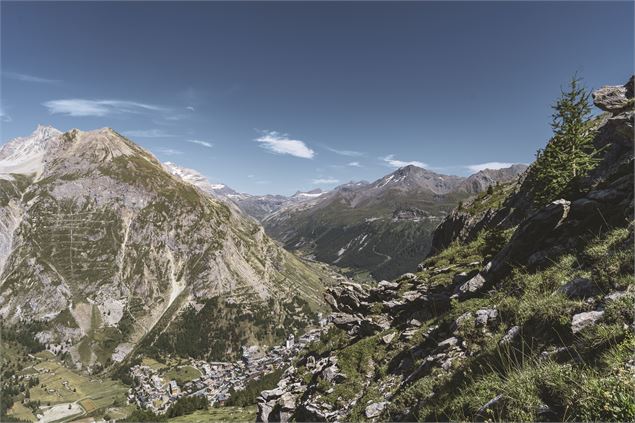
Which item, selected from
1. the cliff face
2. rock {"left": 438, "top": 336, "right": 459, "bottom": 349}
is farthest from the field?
rock {"left": 438, "top": 336, "right": 459, "bottom": 349}

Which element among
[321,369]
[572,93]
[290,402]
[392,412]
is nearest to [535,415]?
[392,412]

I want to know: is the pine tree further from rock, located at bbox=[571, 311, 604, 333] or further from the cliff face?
rock, located at bbox=[571, 311, 604, 333]

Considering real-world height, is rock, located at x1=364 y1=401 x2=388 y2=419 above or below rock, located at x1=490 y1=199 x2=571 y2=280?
below

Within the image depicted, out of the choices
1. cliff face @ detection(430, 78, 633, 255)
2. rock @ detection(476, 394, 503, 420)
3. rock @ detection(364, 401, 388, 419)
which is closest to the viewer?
rock @ detection(476, 394, 503, 420)

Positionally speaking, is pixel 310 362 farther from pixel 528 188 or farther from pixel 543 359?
pixel 528 188

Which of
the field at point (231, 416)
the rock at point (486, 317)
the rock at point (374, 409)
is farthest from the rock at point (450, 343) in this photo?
the field at point (231, 416)

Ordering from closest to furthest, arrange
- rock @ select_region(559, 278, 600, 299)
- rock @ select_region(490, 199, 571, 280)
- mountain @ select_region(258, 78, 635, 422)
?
mountain @ select_region(258, 78, 635, 422), rock @ select_region(559, 278, 600, 299), rock @ select_region(490, 199, 571, 280)

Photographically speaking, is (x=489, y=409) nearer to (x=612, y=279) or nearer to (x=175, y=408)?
(x=612, y=279)

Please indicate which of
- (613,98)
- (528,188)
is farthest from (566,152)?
(528,188)
